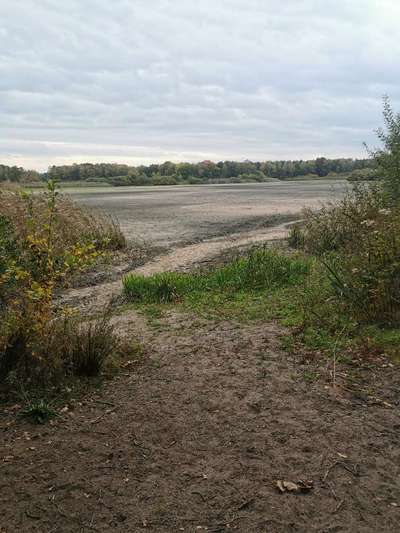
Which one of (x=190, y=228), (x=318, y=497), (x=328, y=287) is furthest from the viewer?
(x=190, y=228)

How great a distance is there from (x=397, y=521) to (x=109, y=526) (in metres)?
1.61

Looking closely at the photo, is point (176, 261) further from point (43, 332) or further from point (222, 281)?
point (43, 332)

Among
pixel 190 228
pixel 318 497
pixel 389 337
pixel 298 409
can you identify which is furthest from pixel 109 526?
pixel 190 228

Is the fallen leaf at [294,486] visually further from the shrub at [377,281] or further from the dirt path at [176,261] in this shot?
the dirt path at [176,261]

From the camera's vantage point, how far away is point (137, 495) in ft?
10.7

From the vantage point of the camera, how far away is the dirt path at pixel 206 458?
10.0ft

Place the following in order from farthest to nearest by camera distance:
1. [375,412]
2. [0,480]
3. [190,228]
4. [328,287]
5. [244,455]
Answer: [190,228] → [328,287] → [375,412] → [244,455] → [0,480]

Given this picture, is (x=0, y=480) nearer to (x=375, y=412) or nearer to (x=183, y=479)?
(x=183, y=479)

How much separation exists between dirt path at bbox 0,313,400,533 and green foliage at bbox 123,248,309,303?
375cm

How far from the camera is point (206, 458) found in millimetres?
3689

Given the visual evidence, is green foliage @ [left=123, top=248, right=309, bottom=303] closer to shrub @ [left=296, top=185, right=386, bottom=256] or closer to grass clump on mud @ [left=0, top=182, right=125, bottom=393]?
shrub @ [left=296, top=185, right=386, bottom=256]

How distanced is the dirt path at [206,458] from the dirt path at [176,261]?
4266 millimetres

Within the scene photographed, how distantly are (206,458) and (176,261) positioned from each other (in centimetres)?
1015

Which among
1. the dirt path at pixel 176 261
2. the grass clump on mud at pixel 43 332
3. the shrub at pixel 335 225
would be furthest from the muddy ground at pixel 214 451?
the shrub at pixel 335 225
